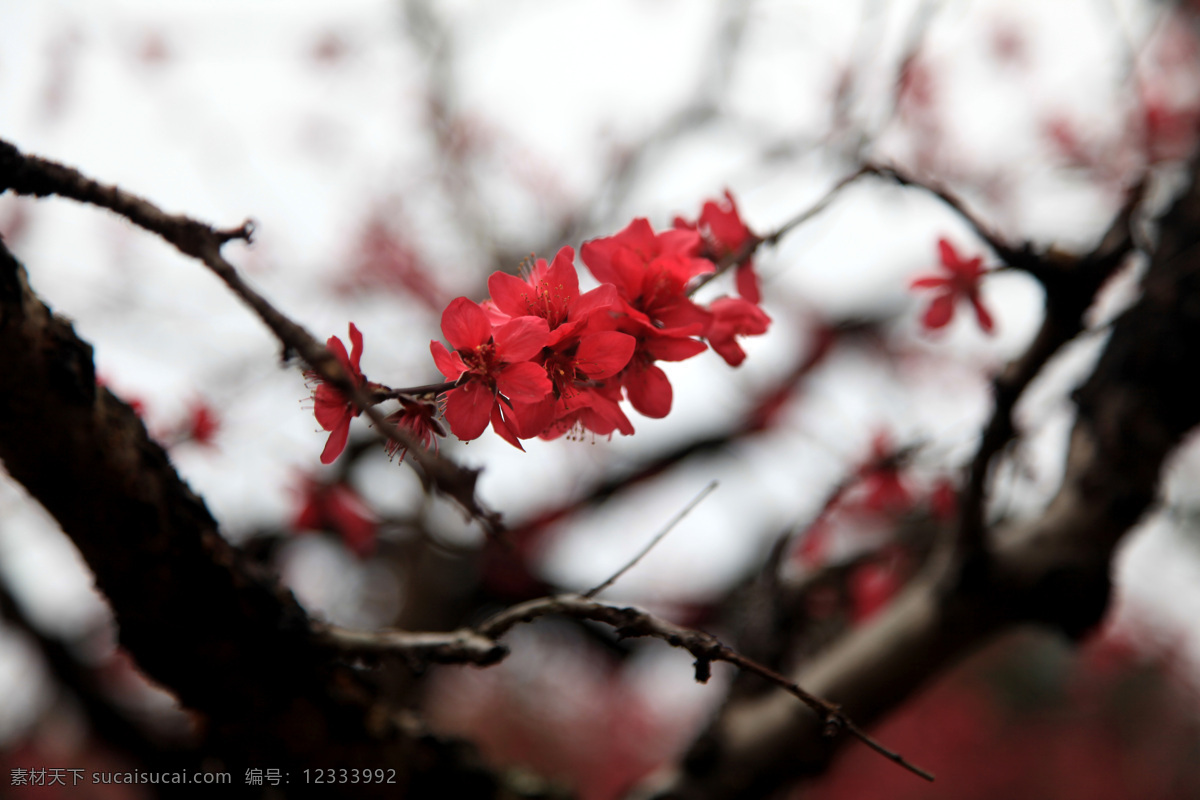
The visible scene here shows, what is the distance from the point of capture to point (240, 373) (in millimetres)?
3625

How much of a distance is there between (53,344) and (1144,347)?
93.7 inches

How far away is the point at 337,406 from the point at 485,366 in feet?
0.61

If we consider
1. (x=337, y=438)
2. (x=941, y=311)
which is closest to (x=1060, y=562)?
(x=941, y=311)

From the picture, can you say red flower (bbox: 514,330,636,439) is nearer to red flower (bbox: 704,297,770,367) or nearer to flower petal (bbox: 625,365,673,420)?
flower petal (bbox: 625,365,673,420)

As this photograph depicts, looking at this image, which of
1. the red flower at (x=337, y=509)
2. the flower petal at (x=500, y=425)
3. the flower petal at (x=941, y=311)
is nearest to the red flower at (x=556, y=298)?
the flower petal at (x=500, y=425)

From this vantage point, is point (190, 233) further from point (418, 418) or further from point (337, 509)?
point (337, 509)

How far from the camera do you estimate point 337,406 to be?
796mm

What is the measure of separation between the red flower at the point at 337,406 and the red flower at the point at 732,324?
0.49 m

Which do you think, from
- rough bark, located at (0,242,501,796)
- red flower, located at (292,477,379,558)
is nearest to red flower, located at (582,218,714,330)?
rough bark, located at (0,242,501,796)

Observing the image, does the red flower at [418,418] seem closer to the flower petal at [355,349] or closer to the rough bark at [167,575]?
the flower petal at [355,349]

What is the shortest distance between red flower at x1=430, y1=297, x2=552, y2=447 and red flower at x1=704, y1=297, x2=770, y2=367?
12.3 inches

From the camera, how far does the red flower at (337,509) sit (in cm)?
282

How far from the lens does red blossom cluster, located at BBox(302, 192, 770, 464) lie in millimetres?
783

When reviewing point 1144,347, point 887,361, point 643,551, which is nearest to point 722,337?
point 643,551
